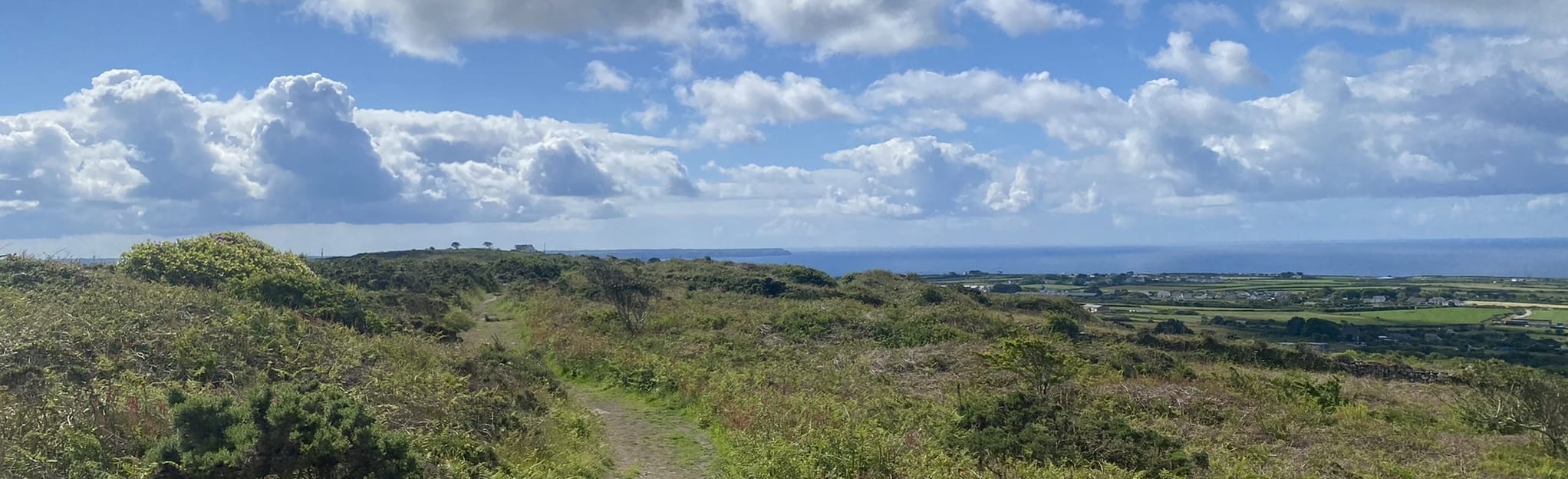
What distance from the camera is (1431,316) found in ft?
182

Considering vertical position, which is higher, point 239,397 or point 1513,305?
point 239,397

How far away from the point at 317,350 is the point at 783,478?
802 centimetres

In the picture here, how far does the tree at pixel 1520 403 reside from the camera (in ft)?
35.7

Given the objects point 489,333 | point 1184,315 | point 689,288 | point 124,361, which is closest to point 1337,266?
point 1184,315

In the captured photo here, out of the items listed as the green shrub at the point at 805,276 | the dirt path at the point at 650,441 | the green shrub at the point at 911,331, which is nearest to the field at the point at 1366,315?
the green shrub at the point at 805,276

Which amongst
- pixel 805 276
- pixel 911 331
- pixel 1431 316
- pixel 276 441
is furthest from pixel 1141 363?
pixel 1431 316

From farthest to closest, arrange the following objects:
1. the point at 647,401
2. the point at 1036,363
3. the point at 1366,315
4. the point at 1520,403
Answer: the point at 1366,315 → the point at 647,401 → the point at 1036,363 → the point at 1520,403

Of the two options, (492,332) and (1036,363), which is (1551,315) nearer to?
(1036,363)

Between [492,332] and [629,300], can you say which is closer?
[629,300]

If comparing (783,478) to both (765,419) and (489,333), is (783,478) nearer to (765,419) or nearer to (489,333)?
(765,419)

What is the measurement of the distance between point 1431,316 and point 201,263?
228 feet

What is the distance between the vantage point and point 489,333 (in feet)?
88.1

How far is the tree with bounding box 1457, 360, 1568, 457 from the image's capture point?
10891 mm

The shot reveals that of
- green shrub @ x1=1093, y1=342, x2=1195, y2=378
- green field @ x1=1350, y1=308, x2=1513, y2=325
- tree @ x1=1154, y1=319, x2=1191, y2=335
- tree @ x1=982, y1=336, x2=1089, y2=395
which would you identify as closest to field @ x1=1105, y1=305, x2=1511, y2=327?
green field @ x1=1350, y1=308, x2=1513, y2=325
